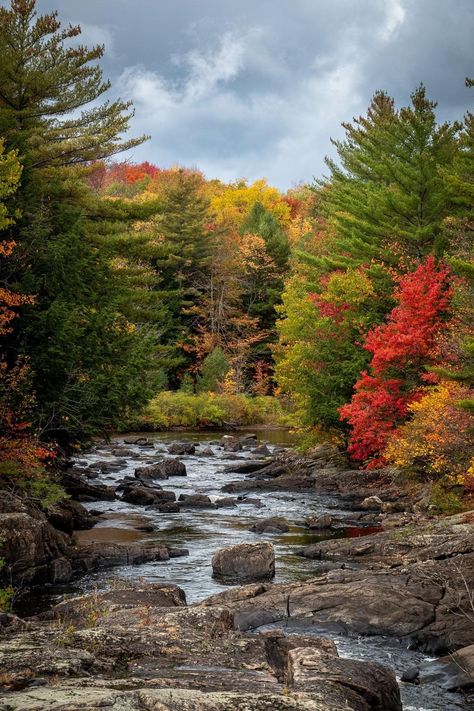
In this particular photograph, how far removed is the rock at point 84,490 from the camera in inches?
1062

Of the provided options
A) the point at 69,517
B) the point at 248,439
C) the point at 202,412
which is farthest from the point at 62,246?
the point at 202,412

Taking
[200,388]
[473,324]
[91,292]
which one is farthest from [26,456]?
[200,388]

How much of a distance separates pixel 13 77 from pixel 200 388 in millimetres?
36880

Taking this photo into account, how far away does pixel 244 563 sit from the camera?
1691 cm

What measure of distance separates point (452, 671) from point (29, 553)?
9.39 metres

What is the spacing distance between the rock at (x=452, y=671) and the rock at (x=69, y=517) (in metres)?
11.8

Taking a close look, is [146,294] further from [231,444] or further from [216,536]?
[231,444]

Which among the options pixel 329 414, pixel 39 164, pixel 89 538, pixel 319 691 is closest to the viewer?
pixel 319 691

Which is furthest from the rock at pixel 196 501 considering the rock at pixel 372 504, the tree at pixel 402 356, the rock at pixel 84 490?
the tree at pixel 402 356

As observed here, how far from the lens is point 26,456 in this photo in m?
18.5

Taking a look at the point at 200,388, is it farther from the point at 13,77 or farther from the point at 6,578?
the point at 6,578

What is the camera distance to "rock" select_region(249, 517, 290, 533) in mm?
21891

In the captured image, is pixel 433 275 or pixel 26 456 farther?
pixel 433 275

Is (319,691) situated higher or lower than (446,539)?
higher
